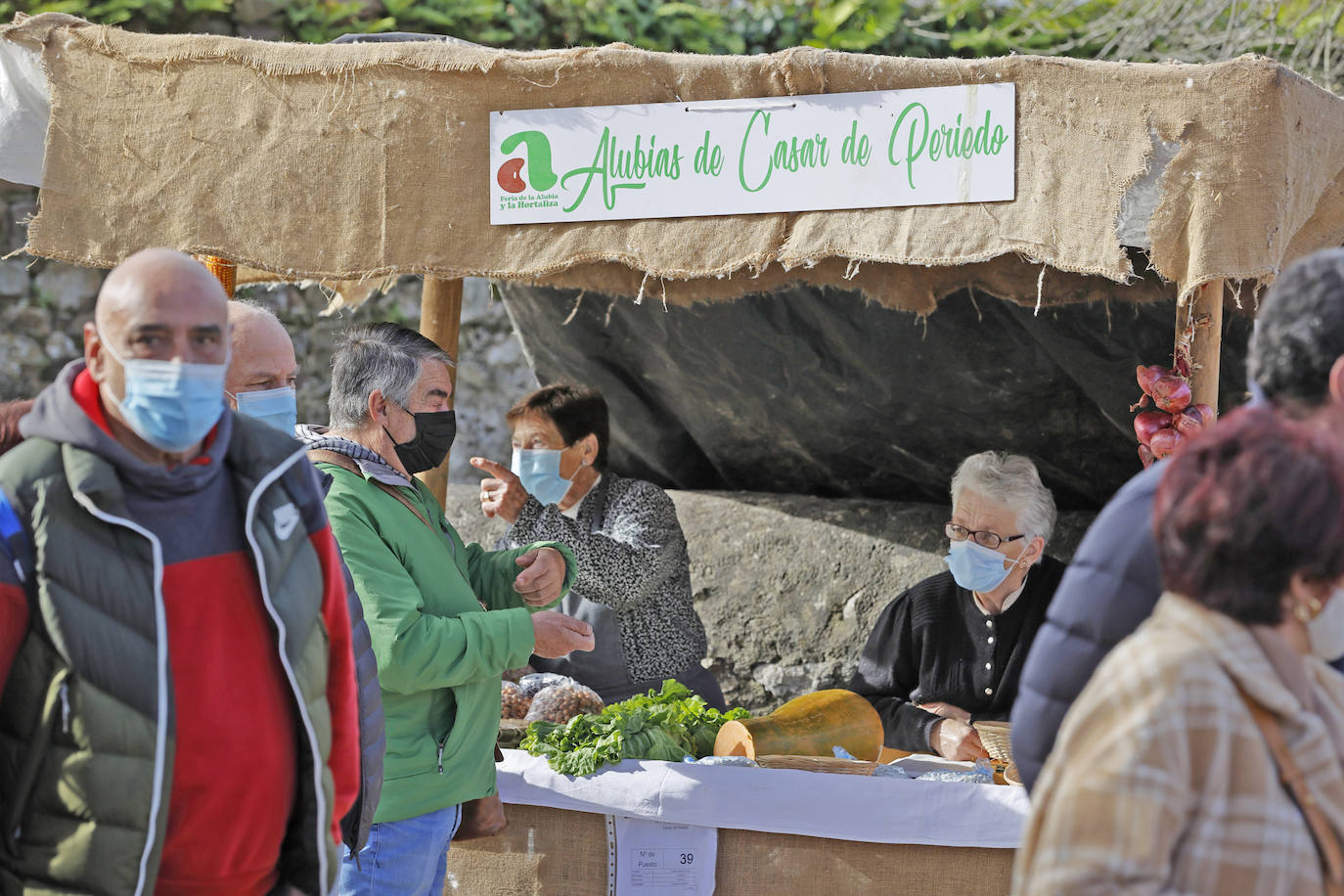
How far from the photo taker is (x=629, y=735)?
3338 millimetres

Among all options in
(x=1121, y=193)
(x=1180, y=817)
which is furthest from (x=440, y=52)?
(x=1180, y=817)

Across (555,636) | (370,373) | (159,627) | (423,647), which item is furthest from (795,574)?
(159,627)

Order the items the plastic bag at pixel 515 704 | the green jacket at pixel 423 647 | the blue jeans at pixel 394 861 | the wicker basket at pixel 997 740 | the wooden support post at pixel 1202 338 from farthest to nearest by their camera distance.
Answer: the plastic bag at pixel 515 704 < the wicker basket at pixel 997 740 < the wooden support post at pixel 1202 338 < the blue jeans at pixel 394 861 < the green jacket at pixel 423 647

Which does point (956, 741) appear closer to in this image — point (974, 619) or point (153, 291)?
point (974, 619)

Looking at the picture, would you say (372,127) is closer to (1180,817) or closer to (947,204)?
(947,204)

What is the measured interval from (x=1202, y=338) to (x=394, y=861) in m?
2.13

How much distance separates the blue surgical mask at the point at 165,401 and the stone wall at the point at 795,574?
3.45 metres

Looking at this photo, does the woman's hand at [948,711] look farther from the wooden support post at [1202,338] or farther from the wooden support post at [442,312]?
the wooden support post at [442,312]

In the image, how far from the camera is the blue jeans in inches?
104

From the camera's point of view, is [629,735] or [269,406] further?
[629,735]

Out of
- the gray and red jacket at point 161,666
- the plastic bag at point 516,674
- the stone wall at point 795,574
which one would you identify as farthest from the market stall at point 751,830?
the stone wall at point 795,574

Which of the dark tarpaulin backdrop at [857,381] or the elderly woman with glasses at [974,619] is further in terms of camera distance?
the dark tarpaulin backdrop at [857,381]

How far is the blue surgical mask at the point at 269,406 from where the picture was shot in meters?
2.58

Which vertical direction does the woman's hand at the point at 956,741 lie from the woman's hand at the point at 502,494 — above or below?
below
